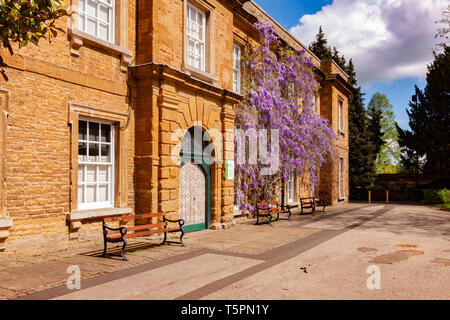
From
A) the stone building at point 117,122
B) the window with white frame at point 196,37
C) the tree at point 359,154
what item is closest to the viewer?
the stone building at point 117,122

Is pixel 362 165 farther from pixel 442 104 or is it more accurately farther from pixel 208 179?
pixel 208 179

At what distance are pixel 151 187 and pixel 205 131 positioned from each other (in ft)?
9.90

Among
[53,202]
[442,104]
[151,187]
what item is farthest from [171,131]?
[442,104]

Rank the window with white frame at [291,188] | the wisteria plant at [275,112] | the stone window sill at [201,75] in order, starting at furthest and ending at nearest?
the window with white frame at [291,188] < the wisteria plant at [275,112] < the stone window sill at [201,75]

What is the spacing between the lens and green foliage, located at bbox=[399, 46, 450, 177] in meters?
29.9

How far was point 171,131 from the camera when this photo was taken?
995 cm

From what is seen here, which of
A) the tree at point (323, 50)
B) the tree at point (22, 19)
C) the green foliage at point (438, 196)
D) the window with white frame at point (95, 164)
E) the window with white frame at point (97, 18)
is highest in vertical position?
the tree at point (323, 50)

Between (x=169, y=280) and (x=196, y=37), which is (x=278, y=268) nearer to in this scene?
(x=169, y=280)

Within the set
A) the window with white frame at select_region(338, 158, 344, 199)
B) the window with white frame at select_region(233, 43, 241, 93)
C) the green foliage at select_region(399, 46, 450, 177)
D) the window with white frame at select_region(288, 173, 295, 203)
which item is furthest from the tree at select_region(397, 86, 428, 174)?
the window with white frame at select_region(233, 43, 241, 93)

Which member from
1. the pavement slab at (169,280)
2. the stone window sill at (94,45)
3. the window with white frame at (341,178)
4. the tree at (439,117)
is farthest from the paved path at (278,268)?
the tree at (439,117)

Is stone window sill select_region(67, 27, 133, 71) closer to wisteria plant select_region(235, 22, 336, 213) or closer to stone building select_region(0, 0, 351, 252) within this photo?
stone building select_region(0, 0, 351, 252)

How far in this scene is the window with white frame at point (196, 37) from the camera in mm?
11133

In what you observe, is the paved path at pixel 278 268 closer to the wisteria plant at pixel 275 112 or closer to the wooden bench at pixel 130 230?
the wooden bench at pixel 130 230

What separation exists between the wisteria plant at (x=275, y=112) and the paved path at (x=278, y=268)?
399cm
